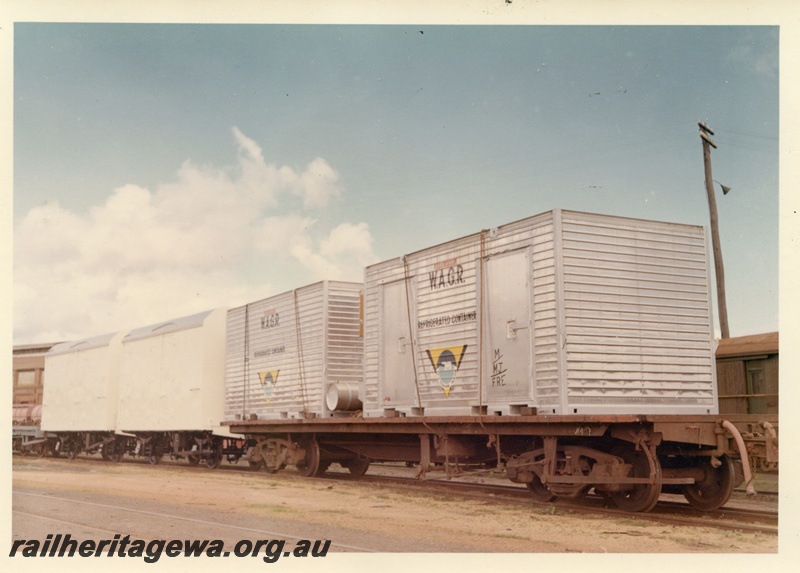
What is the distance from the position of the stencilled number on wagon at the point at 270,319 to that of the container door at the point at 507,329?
7.66 m

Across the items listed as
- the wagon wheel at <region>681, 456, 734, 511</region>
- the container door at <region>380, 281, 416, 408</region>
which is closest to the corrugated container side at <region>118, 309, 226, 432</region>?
the container door at <region>380, 281, 416, 408</region>

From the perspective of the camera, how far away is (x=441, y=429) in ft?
41.3

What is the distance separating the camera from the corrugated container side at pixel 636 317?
1049 centimetres

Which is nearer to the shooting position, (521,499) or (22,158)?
(22,158)

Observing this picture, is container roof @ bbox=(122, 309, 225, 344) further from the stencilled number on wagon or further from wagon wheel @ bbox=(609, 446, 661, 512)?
wagon wheel @ bbox=(609, 446, 661, 512)

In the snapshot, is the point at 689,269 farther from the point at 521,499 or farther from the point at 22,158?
the point at 22,158

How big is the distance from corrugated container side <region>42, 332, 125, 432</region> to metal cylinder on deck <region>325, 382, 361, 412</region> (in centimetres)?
1119

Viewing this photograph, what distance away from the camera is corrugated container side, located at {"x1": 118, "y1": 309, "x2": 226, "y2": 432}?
20.4m

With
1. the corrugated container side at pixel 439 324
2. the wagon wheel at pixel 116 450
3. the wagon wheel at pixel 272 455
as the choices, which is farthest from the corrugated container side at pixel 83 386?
the corrugated container side at pixel 439 324

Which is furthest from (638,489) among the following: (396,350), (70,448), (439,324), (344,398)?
(70,448)

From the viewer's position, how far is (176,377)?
2133 cm
